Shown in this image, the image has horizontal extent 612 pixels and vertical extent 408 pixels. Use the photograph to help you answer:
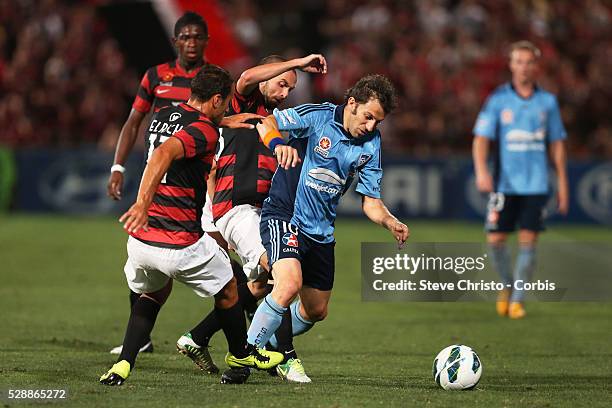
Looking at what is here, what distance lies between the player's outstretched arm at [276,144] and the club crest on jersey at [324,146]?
353mm

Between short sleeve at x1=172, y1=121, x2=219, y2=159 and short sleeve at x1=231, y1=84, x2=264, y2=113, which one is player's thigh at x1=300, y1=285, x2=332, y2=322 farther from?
short sleeve at x1=231, y1=84, x2=264, y2=113

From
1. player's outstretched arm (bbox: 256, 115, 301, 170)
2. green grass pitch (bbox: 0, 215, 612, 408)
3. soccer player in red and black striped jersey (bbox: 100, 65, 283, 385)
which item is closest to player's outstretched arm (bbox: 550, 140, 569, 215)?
green grass pitch (bbox: 0, 215, 612, 408)

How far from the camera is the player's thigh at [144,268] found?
21.6 feet

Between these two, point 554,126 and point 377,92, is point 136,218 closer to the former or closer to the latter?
point 377,92

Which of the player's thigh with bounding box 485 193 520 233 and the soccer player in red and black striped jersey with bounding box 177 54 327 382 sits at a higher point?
the soccer player in red and black striped jersey with bounding box 177 54 327 382

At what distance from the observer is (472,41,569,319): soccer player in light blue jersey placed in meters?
11.1

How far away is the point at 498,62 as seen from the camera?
72.2 feet

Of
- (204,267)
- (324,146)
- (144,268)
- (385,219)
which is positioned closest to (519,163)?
(385,219)

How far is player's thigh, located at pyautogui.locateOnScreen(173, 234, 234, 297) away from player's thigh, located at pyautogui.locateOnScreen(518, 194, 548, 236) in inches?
199

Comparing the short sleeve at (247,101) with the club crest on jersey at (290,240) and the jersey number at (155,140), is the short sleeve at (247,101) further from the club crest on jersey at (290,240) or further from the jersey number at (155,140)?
the club crest on jersey at (290,240)

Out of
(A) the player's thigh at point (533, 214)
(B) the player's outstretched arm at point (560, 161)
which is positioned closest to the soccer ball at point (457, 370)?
(A) the player's thigh at point (533, 214)

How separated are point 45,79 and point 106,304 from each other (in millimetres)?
11497

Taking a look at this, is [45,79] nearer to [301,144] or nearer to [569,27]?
[569,27]

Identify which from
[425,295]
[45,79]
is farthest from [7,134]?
[425,295]
